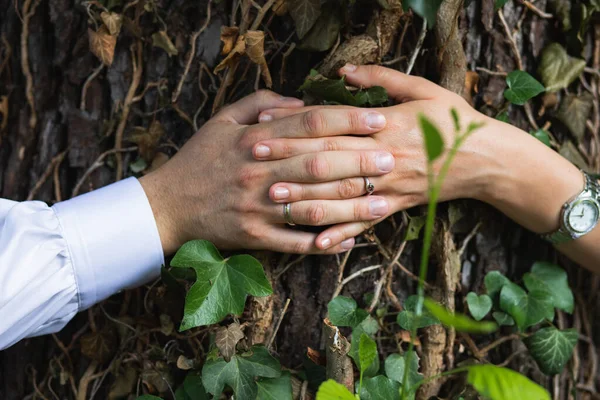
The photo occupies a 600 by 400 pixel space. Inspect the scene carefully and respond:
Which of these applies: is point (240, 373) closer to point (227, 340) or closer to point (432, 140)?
point (227, 340)

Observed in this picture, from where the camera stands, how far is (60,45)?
1.42m

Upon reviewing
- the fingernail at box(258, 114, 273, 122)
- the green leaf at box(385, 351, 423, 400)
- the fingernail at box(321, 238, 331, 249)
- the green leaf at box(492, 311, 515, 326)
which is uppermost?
the fingernail at box(258, 114, 273, 122)

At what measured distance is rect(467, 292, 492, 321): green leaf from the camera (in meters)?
1.25

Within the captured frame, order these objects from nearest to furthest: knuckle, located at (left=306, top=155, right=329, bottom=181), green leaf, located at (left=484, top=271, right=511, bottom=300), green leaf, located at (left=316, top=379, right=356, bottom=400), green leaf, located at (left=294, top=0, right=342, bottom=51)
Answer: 1. green leaf, located at (left=316, top=379, right=356, bottom=400)
2. knuckle, located at (left=306, top=155, right=329, bottom=181)
3. green leaf, located at (left=294, top=0, right=342, bottom=51)
4. green leaf, located at (left=484, top=271, right=511, bottom=300)

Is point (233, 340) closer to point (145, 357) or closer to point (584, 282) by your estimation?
point (145, 357)

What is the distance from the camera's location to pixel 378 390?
1100 mm

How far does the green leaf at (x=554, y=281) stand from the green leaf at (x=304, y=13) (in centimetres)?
74

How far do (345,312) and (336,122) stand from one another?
391mm

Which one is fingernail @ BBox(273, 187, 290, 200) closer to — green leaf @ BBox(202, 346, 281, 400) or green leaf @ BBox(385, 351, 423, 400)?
green leaf @ BBox(202, 346, 281, 400)

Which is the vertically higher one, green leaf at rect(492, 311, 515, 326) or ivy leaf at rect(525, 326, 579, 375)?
green leaf at rect(492, 311, 515, 326)

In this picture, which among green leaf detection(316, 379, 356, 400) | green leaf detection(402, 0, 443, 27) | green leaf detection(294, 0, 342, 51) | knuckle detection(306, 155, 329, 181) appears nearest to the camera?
green leaf detection(316, 379, 356, 400)

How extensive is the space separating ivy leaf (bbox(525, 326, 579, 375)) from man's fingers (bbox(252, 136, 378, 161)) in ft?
1.90

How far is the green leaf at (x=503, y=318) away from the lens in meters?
1.27

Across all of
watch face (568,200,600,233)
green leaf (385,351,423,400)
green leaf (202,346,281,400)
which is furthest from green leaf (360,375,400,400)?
watch face (568,200,600,233)
